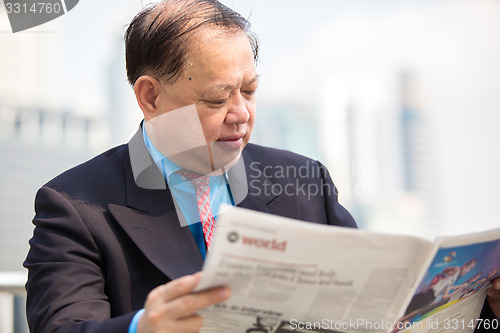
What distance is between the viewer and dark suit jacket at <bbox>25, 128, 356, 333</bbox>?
1.02 metres

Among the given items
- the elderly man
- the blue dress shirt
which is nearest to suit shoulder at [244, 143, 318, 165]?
the elderly man

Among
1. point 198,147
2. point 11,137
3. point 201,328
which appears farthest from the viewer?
point 11,137

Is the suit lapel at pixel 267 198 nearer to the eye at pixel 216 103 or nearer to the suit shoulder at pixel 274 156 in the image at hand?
the suit shoulder at pixel 274 156

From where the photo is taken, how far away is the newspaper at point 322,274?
733mm

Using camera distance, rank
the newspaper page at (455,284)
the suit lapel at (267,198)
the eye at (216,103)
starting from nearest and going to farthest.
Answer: the newspaper page at (455,284) → the eye at (216,103) → the suit lapel at (267,198)

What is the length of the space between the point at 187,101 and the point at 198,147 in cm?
10

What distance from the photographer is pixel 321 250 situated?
0.78m

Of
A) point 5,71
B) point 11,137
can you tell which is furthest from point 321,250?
point 11,137

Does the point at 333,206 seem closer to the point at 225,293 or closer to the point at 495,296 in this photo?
the point at 495,296

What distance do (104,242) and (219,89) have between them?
389mm

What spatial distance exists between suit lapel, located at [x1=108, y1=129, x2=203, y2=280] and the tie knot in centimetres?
6

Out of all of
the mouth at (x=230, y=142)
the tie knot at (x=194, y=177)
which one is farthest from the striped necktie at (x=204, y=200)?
the mouth at (x=230, y=142)

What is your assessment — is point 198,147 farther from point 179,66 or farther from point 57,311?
point 57,311

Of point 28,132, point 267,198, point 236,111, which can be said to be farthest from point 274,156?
point 28,132
